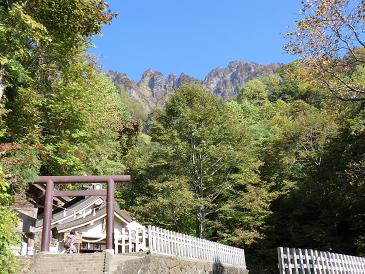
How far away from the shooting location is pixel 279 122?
35.8 metres

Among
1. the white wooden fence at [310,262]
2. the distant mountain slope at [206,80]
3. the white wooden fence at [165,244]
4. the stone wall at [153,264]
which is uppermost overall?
the distant mountain slope at [206,80]

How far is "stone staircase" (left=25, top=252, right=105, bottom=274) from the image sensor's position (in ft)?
44.4

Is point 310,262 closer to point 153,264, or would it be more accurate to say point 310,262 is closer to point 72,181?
point 153,264

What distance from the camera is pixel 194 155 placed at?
1015 inches

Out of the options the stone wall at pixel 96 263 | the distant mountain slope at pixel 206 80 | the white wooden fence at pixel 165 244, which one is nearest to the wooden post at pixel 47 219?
the stone wall at pixel 96 263

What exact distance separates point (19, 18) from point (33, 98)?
5931mm

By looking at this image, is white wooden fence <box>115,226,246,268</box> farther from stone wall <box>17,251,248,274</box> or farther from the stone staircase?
the stone staircase

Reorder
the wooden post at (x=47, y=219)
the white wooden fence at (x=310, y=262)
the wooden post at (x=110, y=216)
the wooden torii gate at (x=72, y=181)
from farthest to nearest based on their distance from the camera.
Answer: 1. the wooden torii gate at (x=72, y=181)
2. the wooden post at (x=47, y=219)
3. the wooden post at (x=110, y=216)
4. the white wooden fence at (x=310, y=262)

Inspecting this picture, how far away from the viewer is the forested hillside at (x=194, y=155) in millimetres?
16359

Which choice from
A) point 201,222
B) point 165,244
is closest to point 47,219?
point 165,244

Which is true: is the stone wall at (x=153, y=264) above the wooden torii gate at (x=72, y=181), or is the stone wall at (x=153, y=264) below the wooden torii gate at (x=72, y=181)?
below

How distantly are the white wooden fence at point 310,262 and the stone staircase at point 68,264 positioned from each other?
20.6 feet

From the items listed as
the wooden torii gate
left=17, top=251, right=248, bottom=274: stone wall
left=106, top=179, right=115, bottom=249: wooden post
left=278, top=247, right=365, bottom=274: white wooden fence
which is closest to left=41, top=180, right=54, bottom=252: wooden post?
the wooden torii gate

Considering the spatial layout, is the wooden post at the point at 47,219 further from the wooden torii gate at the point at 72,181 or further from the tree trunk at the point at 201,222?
the tree trunk at the point at 201,222
